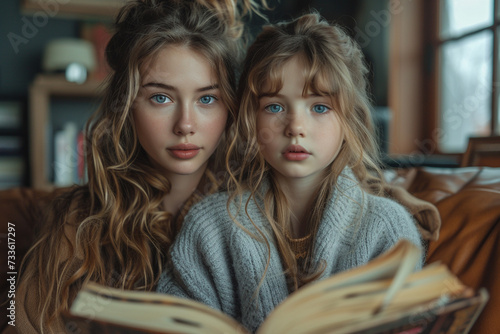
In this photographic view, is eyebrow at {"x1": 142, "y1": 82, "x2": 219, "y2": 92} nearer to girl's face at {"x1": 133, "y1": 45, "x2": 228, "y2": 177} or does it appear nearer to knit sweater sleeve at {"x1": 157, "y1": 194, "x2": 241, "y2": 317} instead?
girl's face at {"x1": 133, "y1": 45, "x2": 228, "y2": 177}

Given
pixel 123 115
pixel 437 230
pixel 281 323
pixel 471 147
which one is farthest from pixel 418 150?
pixel 281 323

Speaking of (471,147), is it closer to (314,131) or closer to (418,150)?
(314,131)

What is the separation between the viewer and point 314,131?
76 cm

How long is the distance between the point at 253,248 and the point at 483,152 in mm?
727

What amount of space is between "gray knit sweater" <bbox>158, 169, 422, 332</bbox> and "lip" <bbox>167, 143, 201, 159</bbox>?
97 mm

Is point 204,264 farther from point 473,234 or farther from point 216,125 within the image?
point 473,234

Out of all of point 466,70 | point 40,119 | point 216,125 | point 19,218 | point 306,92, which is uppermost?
point 306,92

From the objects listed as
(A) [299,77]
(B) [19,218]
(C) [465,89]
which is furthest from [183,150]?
(C) [465,89]

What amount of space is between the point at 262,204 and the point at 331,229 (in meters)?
0.14

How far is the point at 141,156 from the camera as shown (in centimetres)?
100

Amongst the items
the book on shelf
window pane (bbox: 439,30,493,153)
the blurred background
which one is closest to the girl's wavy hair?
the blurred background

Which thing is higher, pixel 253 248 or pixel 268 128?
pixel 268 128

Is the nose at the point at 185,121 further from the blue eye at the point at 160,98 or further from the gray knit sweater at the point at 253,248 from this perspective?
the gray knit sweater at the point at 253,248

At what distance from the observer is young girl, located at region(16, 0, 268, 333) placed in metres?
0.85
